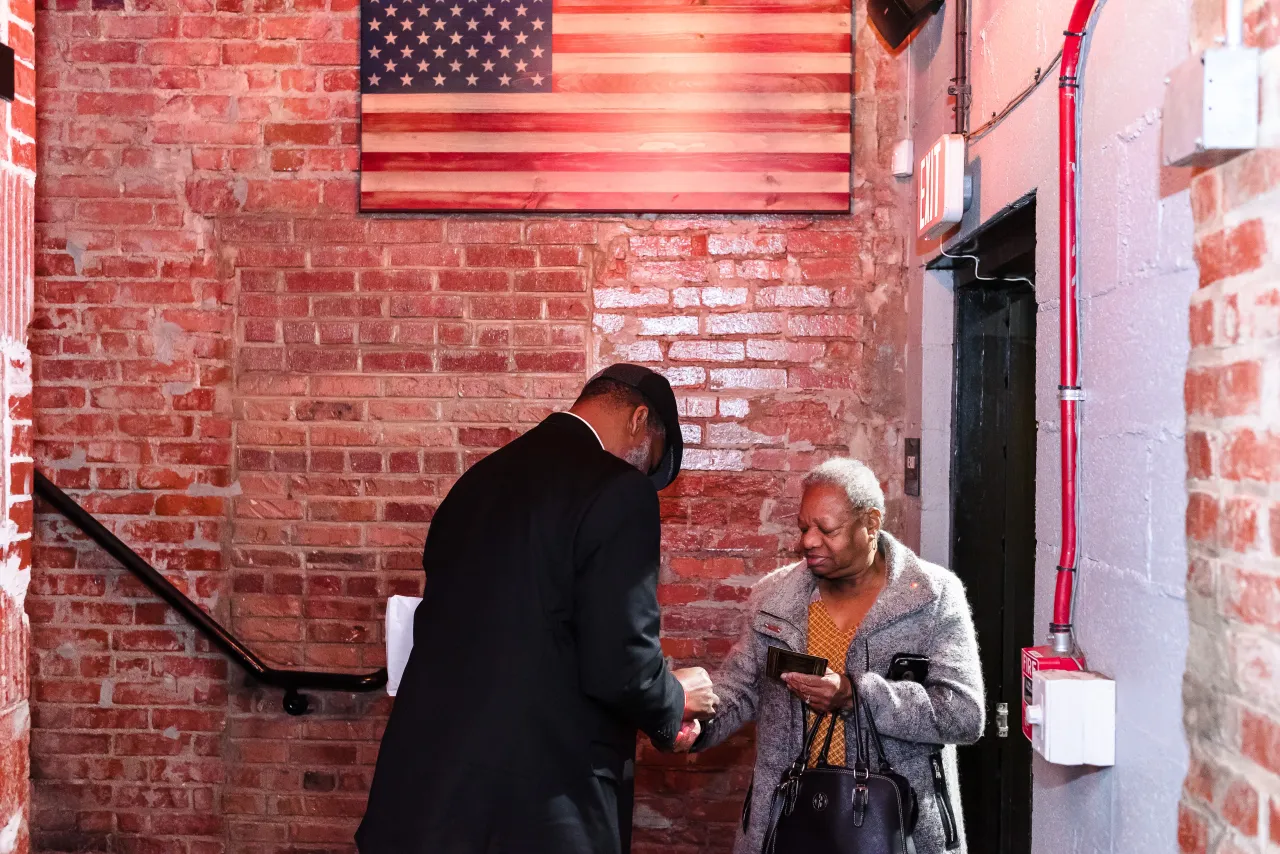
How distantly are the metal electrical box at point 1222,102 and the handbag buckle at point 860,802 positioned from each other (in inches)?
52.0

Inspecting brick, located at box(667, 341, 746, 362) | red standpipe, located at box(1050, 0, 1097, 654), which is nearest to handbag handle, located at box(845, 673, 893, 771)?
red standpipe, located at box(1050, 0, 1097, 654)

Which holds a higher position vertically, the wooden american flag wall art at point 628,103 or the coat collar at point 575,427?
the wooden american flag wall art at point 628,103

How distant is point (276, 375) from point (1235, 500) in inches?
113

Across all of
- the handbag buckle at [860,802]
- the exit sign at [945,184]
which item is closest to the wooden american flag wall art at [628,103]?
the exit sign at [945,184]

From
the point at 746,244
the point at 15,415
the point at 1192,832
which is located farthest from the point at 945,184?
the point at 15,415

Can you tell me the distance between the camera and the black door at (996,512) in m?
2.86

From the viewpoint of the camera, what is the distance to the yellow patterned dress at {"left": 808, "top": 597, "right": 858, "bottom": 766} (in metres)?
2.34

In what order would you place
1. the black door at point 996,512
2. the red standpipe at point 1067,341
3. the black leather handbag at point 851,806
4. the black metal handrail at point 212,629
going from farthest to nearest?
the black metal handrail at point 212,629, the black door at point 996,512, the black leather handbag at point 851,806, the red standpipe at point 1067,341

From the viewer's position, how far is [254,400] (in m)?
3.62

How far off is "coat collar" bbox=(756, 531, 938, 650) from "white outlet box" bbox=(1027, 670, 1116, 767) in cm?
55

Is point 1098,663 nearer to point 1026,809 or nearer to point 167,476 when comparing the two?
point 1026,809

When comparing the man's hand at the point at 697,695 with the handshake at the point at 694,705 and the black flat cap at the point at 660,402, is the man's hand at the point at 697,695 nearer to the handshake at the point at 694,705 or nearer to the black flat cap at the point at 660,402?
the handshake at the point at 694,705

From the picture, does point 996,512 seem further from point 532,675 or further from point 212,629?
A: point 212,629

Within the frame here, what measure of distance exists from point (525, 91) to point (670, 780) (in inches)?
82.2
